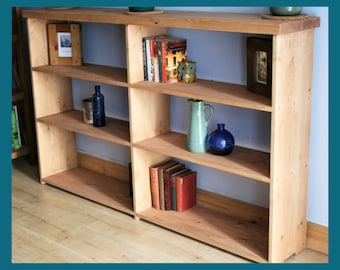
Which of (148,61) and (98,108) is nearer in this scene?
(148,61)

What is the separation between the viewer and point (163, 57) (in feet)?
9.42

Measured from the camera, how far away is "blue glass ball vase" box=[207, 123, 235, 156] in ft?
9.11

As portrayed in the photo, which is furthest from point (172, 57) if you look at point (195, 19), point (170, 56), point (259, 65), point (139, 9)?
point (259, 65)

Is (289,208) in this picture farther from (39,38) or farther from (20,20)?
(20,20)

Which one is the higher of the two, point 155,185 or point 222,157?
point 222,157

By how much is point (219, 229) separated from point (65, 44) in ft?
4.42

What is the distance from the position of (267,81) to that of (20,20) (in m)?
1.80

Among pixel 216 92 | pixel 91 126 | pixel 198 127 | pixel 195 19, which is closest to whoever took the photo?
pixel 195 19

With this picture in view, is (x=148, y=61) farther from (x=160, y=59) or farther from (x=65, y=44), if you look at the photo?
(x=65, y=44)

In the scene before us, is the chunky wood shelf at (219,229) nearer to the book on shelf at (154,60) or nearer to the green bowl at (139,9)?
the book on shelf at (154,60)

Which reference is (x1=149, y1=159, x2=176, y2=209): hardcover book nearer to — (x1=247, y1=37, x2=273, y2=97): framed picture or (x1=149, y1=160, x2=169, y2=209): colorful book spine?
(x1=149, y1=160, x2=169, y2=209): colorful book spine

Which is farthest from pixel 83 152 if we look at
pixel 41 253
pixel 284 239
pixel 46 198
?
pixel 284 239

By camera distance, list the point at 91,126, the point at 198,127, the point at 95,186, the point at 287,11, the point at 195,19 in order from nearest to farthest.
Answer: the point at 287,11 → the point at 195,19 → the point at 198,127 → the point at 91,126 → the point at 95,186

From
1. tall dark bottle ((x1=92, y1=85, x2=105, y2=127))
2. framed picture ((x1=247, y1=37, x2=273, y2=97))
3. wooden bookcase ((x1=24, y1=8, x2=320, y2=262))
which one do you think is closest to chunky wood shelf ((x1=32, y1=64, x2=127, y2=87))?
wooden bookcase ((x1=24, y1=8, x2=320, y2=262))
